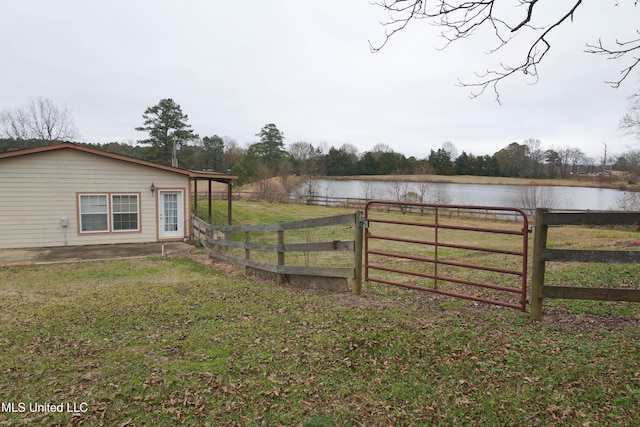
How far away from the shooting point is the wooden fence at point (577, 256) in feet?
13.5

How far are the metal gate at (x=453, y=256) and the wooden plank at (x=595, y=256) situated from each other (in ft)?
1.34

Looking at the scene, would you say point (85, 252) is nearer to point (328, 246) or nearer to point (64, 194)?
point (64, 194)

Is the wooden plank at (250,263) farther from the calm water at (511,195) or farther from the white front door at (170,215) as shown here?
the calm water at (511,195)

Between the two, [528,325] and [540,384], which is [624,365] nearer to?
[540,384]

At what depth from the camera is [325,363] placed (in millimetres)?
3635

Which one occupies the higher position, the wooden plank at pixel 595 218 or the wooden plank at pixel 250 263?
the wooden plank at pixel 595 218

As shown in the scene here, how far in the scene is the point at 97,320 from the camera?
17.1 feet

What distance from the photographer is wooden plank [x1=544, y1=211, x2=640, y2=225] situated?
414cm

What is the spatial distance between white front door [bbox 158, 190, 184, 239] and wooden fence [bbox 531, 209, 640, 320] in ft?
47.4

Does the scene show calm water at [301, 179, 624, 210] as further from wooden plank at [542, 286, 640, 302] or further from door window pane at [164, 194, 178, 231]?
wooden plank at [542, 286, 640, 302]

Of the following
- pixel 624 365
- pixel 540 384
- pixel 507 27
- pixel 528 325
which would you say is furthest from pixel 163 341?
pixel 507 27

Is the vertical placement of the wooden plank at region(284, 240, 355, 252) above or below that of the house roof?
below

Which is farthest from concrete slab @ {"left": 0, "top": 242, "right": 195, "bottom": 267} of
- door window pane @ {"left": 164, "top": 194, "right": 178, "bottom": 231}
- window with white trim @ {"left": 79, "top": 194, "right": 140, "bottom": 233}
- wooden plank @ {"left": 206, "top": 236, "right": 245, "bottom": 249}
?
wooden plank @ {"left": 206, "top": 236, "right": 245, "bottom": 249}

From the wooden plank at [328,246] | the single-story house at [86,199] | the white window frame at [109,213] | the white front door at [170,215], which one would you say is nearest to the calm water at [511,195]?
the white front door at [170,215]
